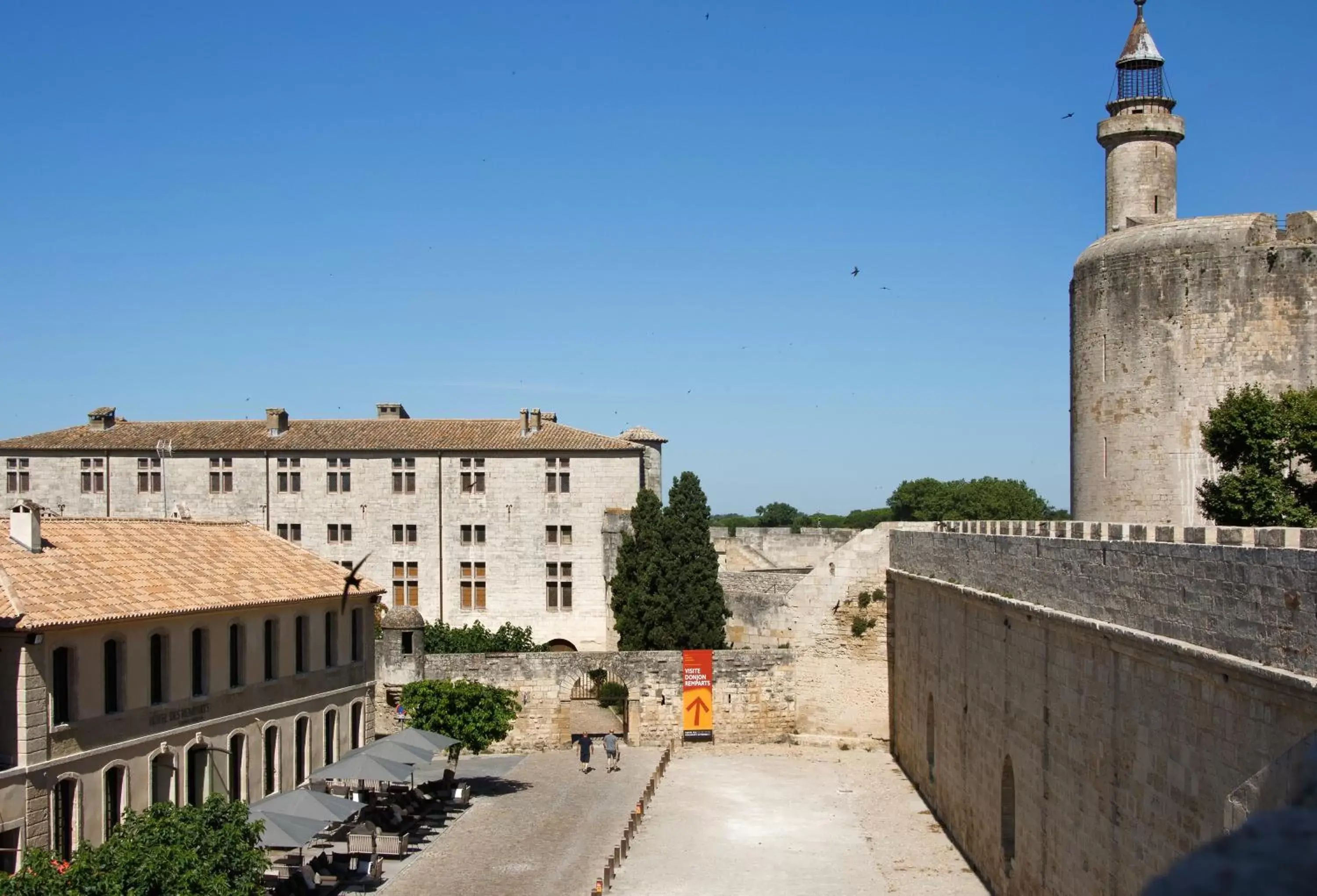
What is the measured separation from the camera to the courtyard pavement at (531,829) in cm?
1978

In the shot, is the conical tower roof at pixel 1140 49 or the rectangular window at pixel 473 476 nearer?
the conical tower roof at pixel 1140 49

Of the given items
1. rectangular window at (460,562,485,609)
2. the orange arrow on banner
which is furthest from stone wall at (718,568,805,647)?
rectangular window at (460,562,485,609)

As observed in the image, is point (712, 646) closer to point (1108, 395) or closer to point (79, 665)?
point (1108, 395)

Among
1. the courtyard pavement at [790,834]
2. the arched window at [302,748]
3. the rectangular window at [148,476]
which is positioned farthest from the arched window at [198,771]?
the rectangular window at [148,476]

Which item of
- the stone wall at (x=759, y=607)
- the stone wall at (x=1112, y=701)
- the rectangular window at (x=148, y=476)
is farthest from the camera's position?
the rectangular window at (x=148, y=476)

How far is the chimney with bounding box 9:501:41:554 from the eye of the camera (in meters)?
19.5

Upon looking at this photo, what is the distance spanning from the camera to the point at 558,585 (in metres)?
41.2

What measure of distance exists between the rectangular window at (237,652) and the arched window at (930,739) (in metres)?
12.3

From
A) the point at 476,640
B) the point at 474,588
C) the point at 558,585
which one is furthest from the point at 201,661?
the point at 558,585

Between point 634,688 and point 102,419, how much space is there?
23.3 meters

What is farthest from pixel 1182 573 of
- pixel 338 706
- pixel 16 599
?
pixel 338 706

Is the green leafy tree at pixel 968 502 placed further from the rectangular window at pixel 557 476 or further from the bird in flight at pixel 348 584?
the bird in flight at pixel 348 584

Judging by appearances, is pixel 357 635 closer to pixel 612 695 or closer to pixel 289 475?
pixel 612 695

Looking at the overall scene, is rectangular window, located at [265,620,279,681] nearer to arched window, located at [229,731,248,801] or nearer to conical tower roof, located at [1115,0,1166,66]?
arched window, located at [229,731,248,801]
